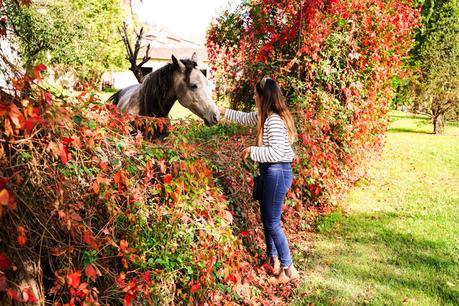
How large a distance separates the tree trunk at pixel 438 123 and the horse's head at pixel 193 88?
1683 centimetres

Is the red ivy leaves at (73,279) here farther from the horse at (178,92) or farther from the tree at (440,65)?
the tree at (440,65)

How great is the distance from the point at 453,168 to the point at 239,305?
29.8 ft

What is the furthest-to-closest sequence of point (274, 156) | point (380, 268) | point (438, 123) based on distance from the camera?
point (438, 123) → point (380, 268) → point (274, 156)

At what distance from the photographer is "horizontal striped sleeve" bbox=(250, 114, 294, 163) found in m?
3.80

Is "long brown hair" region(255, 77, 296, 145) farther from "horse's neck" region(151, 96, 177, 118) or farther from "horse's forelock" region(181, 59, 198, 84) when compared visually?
"horse's neck" region(151, 96, 177, 118)

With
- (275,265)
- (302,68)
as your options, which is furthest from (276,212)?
(302,68)

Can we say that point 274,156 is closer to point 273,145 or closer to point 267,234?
point 273,145

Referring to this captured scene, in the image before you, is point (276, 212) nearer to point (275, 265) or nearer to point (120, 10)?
point (275, 265)

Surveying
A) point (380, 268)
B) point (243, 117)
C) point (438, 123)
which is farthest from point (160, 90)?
point (438, 123)

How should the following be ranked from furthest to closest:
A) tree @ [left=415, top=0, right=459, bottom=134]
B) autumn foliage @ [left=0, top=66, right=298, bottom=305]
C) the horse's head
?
tree @ [left=415, top=0, right=459, bottom=134]
the horse's head
autumn foliage @ [left=0, top=66, right=298, bottom=305]

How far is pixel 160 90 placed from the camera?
5.70 meters

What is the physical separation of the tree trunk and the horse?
1678 cm

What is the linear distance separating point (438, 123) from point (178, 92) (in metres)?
17.6

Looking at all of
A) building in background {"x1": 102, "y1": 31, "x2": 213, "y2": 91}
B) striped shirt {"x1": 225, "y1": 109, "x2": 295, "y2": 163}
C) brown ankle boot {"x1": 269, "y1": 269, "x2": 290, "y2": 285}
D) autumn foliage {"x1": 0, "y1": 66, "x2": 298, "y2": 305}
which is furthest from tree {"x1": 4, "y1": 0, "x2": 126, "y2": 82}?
autumn foliage {"x1": 0, "y1": 66, "x2": 298, "y2": 305}
